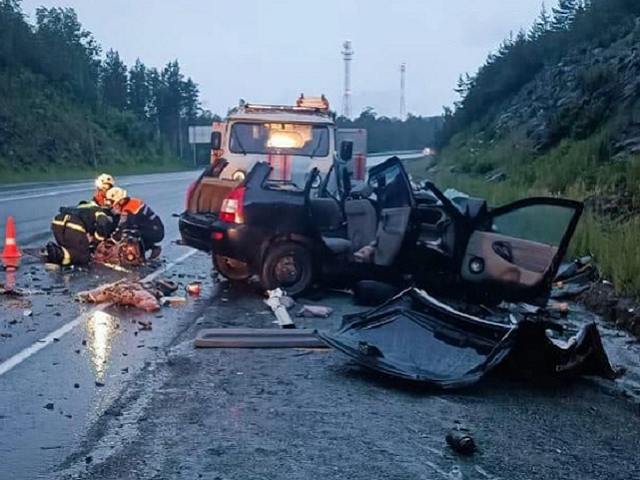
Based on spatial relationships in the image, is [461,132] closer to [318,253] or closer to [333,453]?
[318,253]

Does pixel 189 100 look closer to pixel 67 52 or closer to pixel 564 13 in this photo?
pixel 67 52

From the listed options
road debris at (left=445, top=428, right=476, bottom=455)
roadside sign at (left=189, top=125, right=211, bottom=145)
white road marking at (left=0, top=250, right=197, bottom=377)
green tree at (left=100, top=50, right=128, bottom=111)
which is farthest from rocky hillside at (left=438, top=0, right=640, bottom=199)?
green tree at (left=100, top=50, right=128, bottom=111)

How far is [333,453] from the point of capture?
18.5ft

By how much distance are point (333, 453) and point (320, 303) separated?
19.2 ft

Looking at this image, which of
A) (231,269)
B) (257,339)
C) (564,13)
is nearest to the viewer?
(257,339)

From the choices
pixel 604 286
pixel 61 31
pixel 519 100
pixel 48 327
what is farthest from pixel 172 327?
pixel 61 31

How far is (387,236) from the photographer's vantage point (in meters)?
11.1

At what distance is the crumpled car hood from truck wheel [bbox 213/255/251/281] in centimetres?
486

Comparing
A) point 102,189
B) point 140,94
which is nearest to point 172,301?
point 102,189

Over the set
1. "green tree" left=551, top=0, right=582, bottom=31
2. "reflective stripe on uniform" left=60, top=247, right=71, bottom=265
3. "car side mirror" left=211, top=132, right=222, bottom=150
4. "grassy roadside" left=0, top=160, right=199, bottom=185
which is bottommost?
"grassy roadside" left=0, top=160, right=199, bottom=185

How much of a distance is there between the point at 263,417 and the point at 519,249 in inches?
178

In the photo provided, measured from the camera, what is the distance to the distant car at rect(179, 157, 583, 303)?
33.0ft

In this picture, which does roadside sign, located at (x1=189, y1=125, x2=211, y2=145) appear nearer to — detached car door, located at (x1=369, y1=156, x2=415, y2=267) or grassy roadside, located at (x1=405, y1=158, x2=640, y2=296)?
grassy roadside, located at (x1=405, y1=158, x2=640, y2=296)

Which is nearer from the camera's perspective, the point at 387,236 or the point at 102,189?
the point at 387,236
